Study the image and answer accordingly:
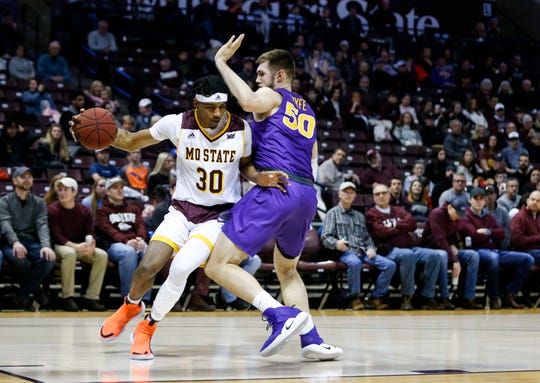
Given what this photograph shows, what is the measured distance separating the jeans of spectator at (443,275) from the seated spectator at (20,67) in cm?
756

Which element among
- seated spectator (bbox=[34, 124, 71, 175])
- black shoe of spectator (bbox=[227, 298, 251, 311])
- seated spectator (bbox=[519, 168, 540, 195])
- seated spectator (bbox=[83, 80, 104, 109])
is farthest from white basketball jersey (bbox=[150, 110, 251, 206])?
seated spectator (bbox=[519, 168, 540, 195])

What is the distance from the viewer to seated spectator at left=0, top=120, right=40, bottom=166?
12.3 meters

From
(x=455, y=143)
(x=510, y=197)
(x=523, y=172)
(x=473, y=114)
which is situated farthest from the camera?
(x=473, y=114)

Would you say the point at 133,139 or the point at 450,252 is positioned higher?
the point at 133,139

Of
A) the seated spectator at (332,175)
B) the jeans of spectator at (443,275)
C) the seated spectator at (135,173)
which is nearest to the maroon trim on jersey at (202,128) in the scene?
the jeans of spectator at (443,275)

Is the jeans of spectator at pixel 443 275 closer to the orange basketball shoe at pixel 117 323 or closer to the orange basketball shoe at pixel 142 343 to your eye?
the orange basketball shoe at pixel 117 323

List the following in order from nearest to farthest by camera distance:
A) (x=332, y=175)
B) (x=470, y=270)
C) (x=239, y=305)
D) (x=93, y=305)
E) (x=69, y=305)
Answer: (x=69, y=305)
(x=93, y=305)
(x=239, y=305)
(x=470, y=270)
(x=332, y=175)

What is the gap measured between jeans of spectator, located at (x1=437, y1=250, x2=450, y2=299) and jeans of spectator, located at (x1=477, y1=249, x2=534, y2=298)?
660 millimetres

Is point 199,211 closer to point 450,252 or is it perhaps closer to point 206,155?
point 206,155

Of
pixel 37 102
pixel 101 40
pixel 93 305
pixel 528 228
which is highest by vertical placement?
pixel 101 40

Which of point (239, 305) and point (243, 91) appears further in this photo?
point (239, 305)

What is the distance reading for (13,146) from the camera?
12336 millimetres

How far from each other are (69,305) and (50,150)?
3.35 meters

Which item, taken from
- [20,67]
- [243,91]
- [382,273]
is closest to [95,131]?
[243,91]
